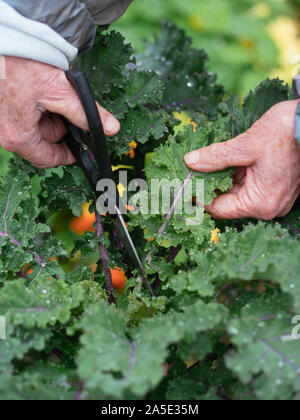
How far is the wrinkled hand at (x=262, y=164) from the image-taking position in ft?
4.42

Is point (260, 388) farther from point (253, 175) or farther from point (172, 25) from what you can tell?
point (172, 25)

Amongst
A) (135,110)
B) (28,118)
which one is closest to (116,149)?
(135,110)

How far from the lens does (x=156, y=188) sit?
1.45 m

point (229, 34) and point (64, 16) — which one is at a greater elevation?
point (64, 16)

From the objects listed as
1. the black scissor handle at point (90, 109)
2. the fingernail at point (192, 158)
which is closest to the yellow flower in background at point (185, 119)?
the fingernail at point (192, 158)

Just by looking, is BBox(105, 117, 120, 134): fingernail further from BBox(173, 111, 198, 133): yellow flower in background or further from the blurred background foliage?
the blurred background foliage

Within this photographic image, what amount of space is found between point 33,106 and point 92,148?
8.4 inches

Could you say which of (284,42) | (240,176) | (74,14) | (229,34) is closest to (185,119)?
(240,176)

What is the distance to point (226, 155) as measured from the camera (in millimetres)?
1397

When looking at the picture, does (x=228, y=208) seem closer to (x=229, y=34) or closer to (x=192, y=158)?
(x=192, y=158)

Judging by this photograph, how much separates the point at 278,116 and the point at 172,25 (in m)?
0.96

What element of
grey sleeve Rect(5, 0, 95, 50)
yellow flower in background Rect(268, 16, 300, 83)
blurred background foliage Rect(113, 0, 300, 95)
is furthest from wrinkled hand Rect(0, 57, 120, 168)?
yellow flower in background Rect(268, 16, 300, 83)

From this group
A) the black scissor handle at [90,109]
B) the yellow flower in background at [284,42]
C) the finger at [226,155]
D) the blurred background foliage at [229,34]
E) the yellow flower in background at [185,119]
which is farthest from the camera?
the yellow flower in background at [284,42]

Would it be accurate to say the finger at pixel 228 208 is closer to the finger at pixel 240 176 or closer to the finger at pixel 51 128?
the finger at pixel 240 176
